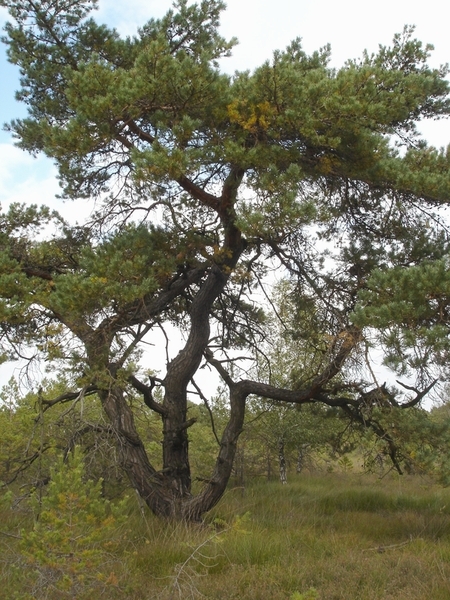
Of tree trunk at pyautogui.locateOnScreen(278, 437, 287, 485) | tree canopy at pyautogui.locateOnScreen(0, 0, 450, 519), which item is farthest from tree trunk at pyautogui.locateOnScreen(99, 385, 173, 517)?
tree trunk at pyautogui.locateOnScreen(278, 437, 287, 485)

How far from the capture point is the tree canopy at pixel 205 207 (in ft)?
21.2

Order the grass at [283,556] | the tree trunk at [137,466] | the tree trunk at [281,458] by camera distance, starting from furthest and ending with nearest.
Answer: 1. the tree trunk at [281,458]
2. the tree trunk at [137,466]
3. the grass at [283,556]

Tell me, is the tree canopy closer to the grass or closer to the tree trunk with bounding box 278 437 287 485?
the grass

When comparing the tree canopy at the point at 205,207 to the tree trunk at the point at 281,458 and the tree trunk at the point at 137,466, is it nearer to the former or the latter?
the tree trunk at the point at 137,466

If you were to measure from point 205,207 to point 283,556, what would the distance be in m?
5.30

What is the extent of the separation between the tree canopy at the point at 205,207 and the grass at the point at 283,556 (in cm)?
109

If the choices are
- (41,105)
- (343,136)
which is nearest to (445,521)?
(343,136)

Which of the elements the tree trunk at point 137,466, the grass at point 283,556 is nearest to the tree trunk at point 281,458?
the grass at point 283,556

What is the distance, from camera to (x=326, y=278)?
8750mm

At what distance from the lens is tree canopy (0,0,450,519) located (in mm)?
6469

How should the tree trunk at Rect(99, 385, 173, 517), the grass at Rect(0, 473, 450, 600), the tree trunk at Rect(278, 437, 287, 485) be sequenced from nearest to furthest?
the grass at Rect(0, 473, 450, 600) → the tree trunk at Rect(99, 385, 173, 517) → the tree trunk at Rect(278, 437, 287, 485)

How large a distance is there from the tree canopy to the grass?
1092mm

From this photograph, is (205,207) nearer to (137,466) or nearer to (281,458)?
(137,466)

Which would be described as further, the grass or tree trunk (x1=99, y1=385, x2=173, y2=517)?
tree trunk (x1=99, y1=385, x2=173, y2=517)
